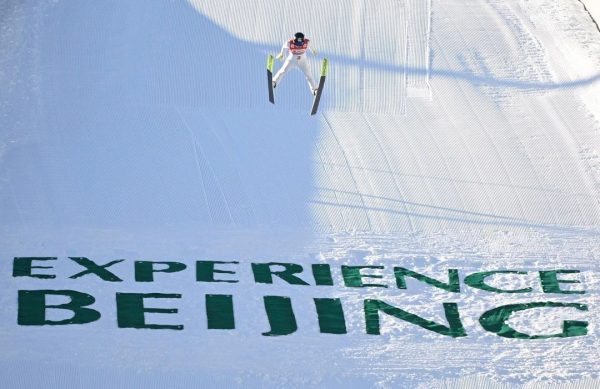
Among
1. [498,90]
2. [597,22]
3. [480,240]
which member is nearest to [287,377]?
A: [480,240]

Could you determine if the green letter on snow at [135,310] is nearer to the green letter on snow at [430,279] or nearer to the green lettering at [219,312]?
the green lettering at [219,312]

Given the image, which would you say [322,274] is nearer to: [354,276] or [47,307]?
[354,276]

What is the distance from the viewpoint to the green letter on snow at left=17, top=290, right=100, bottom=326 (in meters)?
11.9

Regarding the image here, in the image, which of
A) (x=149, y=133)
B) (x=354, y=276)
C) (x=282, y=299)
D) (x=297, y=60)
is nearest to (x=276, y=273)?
(x=282, y=299)

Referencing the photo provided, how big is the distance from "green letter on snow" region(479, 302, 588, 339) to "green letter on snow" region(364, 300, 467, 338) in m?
0.29

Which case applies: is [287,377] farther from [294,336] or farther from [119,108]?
[119,108]

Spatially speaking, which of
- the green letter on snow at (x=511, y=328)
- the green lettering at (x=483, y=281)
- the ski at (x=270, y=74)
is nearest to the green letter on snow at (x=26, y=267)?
the ski at (x=270, y=74)

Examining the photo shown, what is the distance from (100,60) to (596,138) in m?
7.00

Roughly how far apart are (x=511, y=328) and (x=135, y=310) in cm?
407

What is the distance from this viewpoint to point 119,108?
15.2m

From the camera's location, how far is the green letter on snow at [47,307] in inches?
468

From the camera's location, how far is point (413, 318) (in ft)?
40.2

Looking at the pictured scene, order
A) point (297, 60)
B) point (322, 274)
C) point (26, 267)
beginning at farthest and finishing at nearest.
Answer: point (297, 60) → point (322, 274) → point (26, 267)

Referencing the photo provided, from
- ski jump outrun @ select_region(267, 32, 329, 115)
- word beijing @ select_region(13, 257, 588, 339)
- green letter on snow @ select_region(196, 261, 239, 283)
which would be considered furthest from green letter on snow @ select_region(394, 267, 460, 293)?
ski jump outrun @ select_region(267, 32, 329, 115)
